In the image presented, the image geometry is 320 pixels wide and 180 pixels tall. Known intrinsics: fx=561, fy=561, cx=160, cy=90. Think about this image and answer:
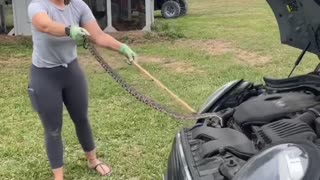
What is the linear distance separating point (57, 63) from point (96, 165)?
41.2 inches

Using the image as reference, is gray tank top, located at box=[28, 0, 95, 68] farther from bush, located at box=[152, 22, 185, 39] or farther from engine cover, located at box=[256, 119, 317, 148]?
bush, located at box=[152, 22, 185, 39]

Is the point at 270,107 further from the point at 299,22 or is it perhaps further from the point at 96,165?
the point at 96,165

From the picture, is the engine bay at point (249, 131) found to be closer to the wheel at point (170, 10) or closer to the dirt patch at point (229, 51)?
the dirt patch at point (229, 51)

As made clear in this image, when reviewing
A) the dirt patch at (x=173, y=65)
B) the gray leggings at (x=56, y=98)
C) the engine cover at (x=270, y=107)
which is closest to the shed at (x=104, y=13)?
the dirt patch at (x=173, y=65)

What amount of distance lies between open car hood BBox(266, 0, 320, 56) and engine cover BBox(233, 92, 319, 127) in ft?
1.60

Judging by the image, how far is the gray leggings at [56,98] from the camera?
12.4ft

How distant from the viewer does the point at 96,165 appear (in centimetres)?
445

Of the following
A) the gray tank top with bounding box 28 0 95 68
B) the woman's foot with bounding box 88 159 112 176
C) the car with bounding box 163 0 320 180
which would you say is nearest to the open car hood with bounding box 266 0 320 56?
the car with bounding box 163 0 320 180

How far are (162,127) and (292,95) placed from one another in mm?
2604

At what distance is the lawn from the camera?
4.50m

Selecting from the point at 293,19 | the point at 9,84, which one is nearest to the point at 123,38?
the point at 9,84

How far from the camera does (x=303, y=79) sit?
315 cm

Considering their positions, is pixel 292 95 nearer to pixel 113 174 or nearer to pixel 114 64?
pixel 114 64

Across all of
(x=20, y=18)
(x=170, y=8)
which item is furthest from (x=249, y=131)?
(x=170, y=8)
